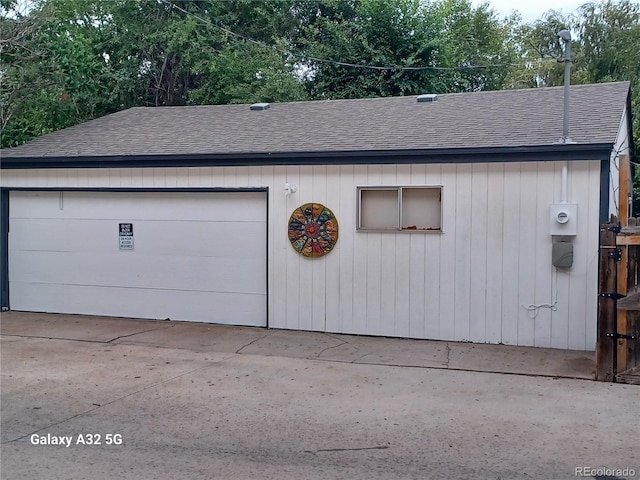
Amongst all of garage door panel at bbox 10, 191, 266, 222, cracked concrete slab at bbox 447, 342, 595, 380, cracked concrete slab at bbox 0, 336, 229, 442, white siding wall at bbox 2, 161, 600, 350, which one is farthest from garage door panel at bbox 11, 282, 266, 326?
cracked concrete slab at bbox 447, 342, 595, 380

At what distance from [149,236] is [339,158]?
11.9ft

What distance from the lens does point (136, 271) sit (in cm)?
1138

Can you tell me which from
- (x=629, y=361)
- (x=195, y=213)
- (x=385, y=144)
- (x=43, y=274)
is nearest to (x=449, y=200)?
(x=385, y=144)

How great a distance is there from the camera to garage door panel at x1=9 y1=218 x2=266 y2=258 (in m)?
10.8

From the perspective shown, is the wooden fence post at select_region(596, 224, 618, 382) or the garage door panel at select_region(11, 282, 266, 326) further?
the garage door panel at select_region(11, 282, 266, 326)

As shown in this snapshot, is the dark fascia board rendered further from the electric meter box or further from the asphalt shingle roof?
the electric meter box

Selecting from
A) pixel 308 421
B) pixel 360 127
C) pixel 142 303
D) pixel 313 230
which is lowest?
pixel 308 421

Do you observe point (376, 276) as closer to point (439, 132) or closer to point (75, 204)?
point (439, 132)

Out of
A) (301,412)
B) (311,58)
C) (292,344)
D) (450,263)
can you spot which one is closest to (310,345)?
(292,344)

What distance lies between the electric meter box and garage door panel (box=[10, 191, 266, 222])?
430 centimetres

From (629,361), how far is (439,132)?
4519 mm

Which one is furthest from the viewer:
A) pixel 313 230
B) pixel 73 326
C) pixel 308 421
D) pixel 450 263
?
pixel 73 326

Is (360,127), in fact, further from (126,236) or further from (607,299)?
(607,299)

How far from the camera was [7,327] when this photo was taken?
1059 cm
